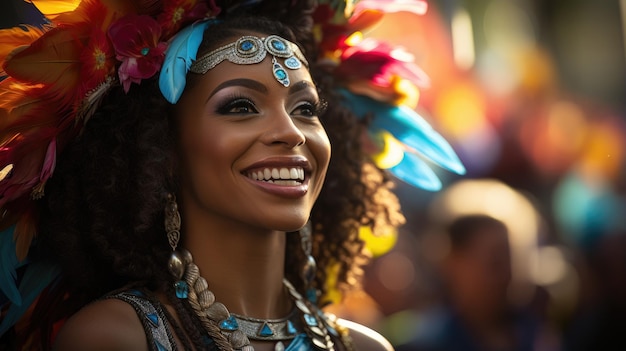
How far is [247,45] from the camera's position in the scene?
122 inches

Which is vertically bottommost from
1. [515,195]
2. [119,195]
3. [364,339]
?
[515,195]

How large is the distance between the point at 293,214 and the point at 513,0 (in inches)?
264

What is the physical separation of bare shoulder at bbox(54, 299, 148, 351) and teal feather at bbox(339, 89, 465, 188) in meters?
1.35

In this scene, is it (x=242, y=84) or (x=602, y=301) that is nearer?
(x=242, y=84)

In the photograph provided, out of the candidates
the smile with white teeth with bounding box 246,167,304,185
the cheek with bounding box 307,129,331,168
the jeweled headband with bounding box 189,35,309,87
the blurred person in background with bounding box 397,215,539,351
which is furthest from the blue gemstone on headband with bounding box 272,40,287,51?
the blurred person in background with bounding box 397,215,539,351

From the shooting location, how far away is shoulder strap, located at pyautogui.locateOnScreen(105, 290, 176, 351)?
110 inches

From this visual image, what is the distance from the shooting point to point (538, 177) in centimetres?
694

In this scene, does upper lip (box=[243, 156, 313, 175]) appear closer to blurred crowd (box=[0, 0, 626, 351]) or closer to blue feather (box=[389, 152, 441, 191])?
blue feather (box=[389, 152, 441, 191])

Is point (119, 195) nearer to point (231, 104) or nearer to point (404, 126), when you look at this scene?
point (231, 104)

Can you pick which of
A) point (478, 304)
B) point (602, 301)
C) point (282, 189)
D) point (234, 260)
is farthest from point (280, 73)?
point (602, 301)

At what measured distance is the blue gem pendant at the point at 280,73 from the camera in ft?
10.0

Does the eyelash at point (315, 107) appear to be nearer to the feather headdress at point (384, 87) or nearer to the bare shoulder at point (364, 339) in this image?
Result: the feather headdress at point (384, 87)

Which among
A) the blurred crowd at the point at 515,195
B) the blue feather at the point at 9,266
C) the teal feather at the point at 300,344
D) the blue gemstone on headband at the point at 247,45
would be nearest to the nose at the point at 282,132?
the blue gemstone on headband at the point at 247,45

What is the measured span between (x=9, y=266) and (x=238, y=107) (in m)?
0.90
